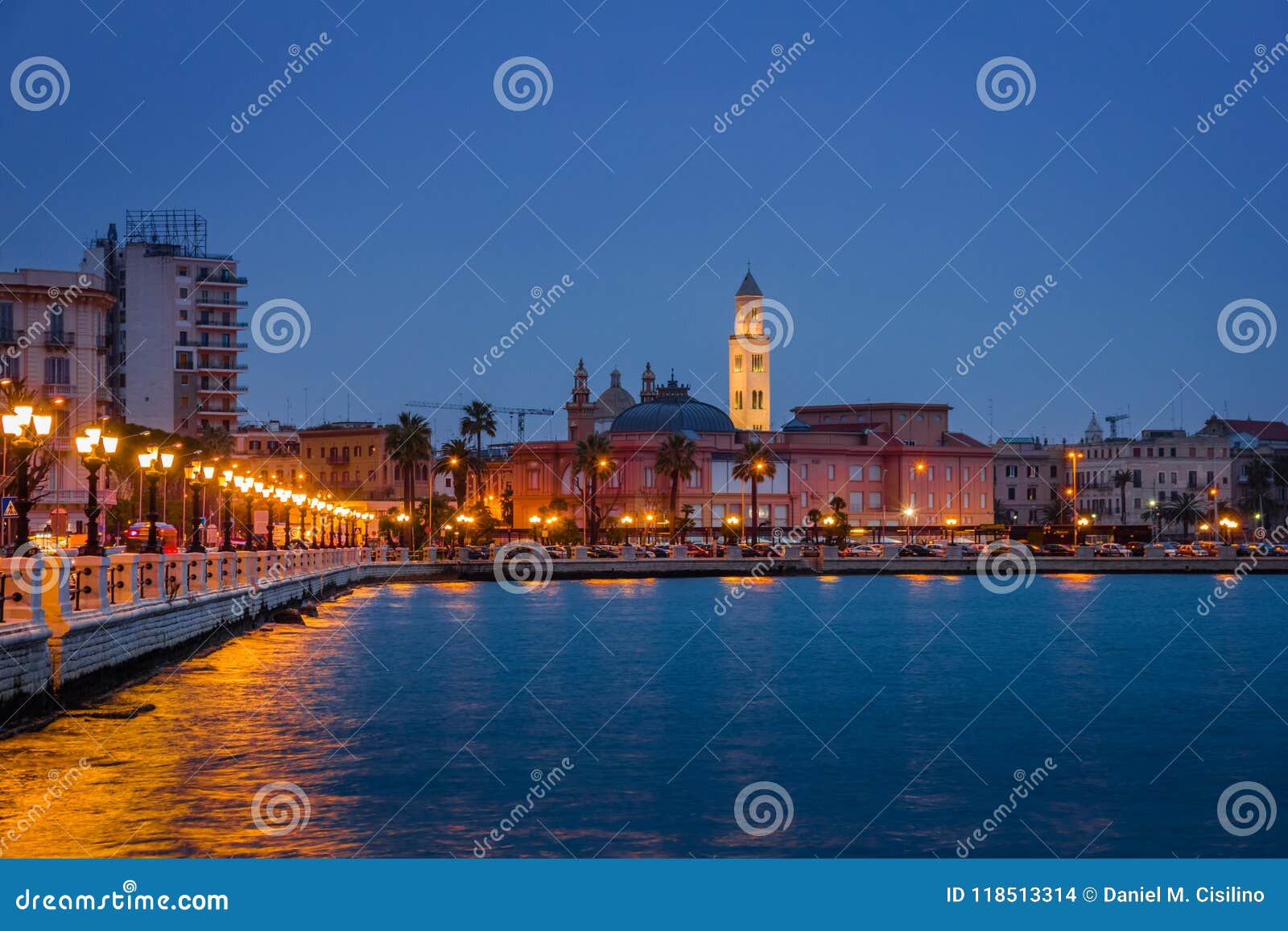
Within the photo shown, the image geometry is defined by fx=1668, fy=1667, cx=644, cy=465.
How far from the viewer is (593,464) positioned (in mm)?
114875

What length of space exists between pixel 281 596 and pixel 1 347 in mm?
23202

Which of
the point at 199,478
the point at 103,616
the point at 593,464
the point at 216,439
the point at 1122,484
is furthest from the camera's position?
the point at 1122,484

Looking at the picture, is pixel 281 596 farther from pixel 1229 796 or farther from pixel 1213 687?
pixel 1229 796

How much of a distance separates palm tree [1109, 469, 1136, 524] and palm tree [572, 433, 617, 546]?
4750 cm

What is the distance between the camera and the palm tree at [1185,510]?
141m

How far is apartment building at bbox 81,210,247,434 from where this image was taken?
100625mm

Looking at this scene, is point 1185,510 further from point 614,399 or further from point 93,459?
point 93,459

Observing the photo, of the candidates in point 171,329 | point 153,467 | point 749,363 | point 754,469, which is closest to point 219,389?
point 171,329

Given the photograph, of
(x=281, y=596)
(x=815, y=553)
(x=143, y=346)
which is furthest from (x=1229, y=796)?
(x=143, y=346)

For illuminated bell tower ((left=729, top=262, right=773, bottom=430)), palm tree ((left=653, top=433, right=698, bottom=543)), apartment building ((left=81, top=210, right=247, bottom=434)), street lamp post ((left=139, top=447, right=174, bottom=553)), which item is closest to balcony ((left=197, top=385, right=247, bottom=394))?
apartment building ((left=81, top=210, right=247, bottom=434))

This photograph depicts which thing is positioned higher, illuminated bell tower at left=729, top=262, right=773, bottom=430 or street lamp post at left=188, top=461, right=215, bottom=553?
illuminated bell tower at left=729, top=262, right=773, bottom=430

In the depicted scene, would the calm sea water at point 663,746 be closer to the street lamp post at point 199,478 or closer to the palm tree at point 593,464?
the street lamp post at point 199,478

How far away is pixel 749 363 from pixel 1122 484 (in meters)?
34.0

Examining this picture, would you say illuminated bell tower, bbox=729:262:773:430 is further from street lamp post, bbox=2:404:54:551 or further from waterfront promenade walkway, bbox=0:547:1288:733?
street lamp post, bbox=2:404:54:551
